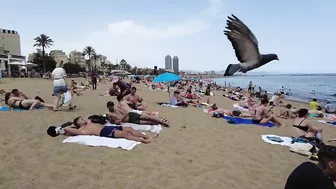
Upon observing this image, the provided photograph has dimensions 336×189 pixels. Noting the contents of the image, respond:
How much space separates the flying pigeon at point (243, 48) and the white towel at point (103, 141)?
271 centimetres

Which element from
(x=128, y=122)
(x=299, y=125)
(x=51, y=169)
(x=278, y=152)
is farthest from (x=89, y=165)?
(x=299, y=125)

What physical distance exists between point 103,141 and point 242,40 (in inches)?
125

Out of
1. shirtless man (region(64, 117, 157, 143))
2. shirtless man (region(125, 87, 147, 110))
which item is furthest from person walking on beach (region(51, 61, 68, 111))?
shirtless man (region(64, 117, 157, 143))

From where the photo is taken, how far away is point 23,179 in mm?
2939

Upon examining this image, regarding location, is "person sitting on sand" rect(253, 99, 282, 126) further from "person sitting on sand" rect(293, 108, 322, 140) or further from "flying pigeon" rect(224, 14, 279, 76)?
"flying pigeon" rect(224, 14, 279, 76)

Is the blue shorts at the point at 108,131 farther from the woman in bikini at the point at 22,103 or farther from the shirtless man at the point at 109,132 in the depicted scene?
the woman in bikini at the point at 22,103

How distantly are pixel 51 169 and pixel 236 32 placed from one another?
2.97 meters

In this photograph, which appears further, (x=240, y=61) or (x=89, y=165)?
(x=89, y=165)

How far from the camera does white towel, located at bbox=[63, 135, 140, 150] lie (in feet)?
13.8

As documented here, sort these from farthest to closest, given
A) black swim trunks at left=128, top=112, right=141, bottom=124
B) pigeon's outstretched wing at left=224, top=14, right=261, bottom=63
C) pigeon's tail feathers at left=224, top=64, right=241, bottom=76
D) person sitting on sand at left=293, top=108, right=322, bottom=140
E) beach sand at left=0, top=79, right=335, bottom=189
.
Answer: black swim trunks at left=128, top=112, right=141, bottom=124 < person sitting on sand at left=293, top=108, right=322, bottom=140 < beach sand at left=0, top=79, right=335, bottom=189 < pigeon's outstretched wing at left=224, top=14, right=261, bottom=63 < pigeon's tail feathers at left=224, top=64, right=241, bottom=76

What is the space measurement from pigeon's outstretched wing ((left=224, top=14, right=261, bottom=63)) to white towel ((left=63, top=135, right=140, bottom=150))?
2.71 meters

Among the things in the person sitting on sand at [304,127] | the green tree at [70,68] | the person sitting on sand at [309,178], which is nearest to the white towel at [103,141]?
the person sitting on sand at [309,178]

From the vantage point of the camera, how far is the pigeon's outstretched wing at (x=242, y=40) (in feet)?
6.87

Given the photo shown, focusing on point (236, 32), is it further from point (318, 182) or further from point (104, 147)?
point (104, 147)
